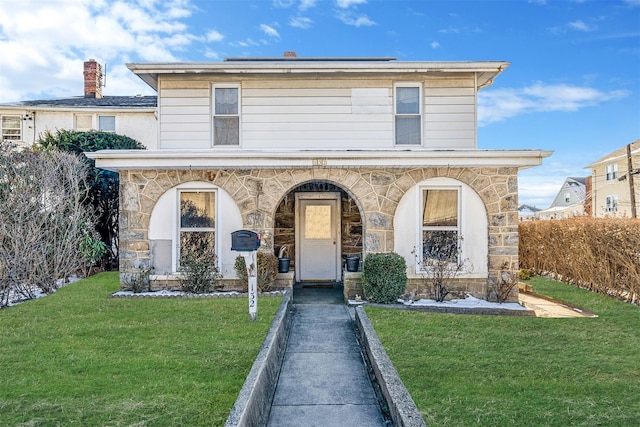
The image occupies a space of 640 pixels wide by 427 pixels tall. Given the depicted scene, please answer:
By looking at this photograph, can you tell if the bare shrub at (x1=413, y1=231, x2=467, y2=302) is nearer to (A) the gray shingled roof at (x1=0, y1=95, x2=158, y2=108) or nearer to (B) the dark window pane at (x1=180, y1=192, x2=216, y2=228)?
(B) the dark window pane at (x1=180, y1=192, x2=216, y2=228)

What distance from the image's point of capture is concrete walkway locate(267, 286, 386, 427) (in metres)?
4.41

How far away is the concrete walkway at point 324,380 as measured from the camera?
441cm

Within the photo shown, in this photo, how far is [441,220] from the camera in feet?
31.8

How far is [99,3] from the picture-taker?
11.5 meters

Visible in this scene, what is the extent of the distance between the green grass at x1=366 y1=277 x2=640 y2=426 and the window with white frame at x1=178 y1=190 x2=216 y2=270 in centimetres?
400

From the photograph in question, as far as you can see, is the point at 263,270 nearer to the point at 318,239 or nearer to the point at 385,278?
the point at 385,278

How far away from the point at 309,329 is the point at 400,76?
6590 mm

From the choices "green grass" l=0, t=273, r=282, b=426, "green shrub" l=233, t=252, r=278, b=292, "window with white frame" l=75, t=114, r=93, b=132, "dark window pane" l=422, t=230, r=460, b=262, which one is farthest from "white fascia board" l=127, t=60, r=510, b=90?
"window with white frame" l=75, t=114, r=93, b=132

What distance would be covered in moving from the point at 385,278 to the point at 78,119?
17197 mm

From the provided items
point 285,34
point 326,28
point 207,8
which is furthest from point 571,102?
point 207,8

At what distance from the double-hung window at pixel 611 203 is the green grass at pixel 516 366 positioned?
22.3 m

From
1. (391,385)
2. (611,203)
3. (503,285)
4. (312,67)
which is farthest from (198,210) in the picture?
(611,203)

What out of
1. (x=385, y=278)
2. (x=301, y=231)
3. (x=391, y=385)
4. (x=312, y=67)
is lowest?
(x=391, y=385)

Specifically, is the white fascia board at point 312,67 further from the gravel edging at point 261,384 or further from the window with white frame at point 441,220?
the gravel edging at point 261,384
